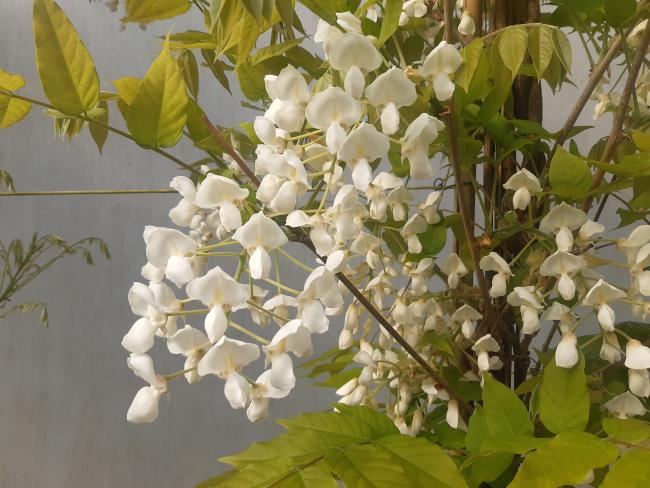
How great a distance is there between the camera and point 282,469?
1.01 feet

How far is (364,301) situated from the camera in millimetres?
354

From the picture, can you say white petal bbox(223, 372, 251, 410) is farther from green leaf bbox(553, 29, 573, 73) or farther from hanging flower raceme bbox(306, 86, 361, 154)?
green leaf bbox(553, 29, 573, 73)

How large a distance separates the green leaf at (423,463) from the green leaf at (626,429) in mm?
76

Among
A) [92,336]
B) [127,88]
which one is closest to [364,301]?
[127,88]

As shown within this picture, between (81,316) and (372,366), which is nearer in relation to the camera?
(372,366)

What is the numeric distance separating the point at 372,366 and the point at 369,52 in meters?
0.22

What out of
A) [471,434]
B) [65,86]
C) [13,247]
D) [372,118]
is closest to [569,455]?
[471,434]

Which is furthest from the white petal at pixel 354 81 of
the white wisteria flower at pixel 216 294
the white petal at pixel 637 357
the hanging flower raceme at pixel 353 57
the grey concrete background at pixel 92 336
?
the grey concrete background at pixel 92 336

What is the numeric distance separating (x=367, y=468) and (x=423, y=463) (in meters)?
0.03

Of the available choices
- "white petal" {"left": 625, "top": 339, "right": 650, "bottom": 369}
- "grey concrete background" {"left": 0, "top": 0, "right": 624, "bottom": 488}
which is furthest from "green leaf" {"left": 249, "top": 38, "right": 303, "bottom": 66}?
"grey concrete background" {"left": 0, "top": 0, "right": 624, "bottom": 488}

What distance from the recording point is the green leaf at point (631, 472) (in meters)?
0.27

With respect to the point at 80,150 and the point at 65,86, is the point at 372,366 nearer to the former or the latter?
the point at 65,86

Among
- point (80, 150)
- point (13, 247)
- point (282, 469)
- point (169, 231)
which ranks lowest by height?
point (13, 247)

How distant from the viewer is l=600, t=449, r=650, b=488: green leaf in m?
0.27
